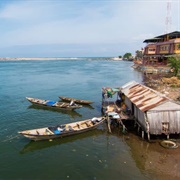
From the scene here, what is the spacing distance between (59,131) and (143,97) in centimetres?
991

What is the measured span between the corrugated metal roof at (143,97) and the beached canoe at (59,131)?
482cm

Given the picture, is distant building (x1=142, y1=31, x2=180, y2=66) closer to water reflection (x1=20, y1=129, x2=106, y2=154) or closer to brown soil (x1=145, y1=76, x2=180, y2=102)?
brown soil (x1=145, y1=76, x2=180, y2=102)

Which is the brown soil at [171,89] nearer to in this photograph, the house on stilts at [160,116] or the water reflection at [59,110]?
the house on stilts at [160,116]

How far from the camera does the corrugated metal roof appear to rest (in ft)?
69.7

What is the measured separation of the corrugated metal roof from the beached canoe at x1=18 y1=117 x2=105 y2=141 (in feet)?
15.8

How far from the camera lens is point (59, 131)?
2361 cm

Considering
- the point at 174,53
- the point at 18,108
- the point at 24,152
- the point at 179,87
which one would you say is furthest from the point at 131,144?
the point at 174,53

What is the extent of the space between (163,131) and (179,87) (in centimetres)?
2230

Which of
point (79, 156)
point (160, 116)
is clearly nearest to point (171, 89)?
point (160, 116)

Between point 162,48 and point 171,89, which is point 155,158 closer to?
point 171,89

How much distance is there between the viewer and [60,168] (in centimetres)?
1839

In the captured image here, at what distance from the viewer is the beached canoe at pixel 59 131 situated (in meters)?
22.2

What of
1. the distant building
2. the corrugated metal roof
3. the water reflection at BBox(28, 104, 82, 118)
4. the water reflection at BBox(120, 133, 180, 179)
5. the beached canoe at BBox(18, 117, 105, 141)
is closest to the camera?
the water reflection at BBox(120, 133, 180, 179)

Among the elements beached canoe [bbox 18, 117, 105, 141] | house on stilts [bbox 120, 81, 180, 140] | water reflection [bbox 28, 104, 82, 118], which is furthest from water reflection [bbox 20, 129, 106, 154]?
water reflection [bbox 28, 104, 82, 118]
